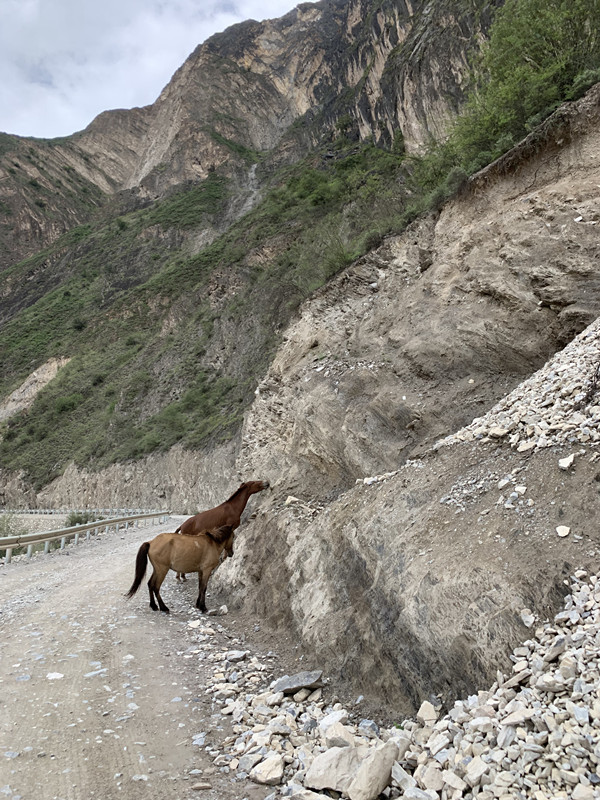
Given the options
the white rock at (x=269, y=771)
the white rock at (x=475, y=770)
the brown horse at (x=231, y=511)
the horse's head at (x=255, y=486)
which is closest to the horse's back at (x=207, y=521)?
the brown horse at (x=231, y=511)

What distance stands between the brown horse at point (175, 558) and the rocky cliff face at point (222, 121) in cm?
5191

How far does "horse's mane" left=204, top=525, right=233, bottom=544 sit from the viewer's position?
30.4ft

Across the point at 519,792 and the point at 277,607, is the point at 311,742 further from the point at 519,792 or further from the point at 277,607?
the point at 277,607

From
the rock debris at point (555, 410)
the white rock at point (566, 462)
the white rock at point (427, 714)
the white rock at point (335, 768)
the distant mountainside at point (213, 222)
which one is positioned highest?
the distant mountainside at point (213, 222)

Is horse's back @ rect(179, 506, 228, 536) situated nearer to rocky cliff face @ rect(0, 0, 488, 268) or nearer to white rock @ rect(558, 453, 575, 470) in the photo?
white rock @ rect(558, 453, 575, 470)

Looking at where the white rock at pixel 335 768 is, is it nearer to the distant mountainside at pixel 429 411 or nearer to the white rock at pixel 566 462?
the distant mountainside at pixel 429 411

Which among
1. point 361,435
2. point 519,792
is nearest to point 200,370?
point 361,435

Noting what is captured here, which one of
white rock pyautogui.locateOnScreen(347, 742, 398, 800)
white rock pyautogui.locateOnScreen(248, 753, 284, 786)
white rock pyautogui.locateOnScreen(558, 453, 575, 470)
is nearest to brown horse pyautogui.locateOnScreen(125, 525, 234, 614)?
white rock pyautogui.locateOnScreen(248, 753, 284, 786)

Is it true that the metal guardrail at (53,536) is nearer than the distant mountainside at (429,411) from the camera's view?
No

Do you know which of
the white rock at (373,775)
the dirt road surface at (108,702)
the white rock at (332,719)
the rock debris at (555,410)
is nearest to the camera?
the white rock at (373,775)

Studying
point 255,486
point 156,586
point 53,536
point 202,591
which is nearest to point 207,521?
point 255,486

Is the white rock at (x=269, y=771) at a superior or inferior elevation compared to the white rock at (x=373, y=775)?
inferior

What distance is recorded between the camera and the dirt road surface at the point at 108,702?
12.6 feet

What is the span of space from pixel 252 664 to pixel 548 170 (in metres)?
11.5
